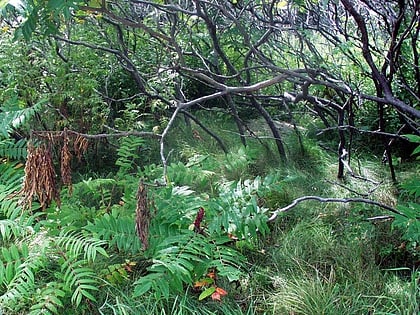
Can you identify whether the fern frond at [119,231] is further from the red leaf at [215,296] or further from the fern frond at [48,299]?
the red leaf at [215,296]

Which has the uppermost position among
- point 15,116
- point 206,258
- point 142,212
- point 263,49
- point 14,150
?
point 263,49

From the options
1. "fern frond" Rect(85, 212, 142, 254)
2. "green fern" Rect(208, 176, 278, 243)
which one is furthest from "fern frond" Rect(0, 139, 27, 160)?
"green fern" Rect(208, 176, 278, 243)

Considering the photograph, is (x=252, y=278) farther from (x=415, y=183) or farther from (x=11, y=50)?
(x=11, y=50)

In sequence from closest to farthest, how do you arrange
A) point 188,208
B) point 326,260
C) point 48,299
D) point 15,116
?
point 48,299
point 188,208
point 326,260
point 15,116

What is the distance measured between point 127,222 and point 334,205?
4.41 ft

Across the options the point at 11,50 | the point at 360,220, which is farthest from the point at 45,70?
the point at 360,220

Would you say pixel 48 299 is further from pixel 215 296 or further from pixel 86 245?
pixel 215 296

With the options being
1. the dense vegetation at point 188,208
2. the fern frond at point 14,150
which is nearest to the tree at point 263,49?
the dense vegetation at point 188,208

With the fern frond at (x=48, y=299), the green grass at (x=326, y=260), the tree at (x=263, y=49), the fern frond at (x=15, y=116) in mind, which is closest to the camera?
the fern frond at (x=48, y=299)

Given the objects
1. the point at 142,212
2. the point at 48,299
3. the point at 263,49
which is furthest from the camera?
the point at 263,49

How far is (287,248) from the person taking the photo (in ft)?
7.25

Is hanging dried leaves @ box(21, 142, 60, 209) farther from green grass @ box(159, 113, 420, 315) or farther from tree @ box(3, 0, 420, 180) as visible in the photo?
green grass @ box(159, 113, 420, 315)

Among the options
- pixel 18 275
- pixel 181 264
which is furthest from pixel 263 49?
pixel 18 275

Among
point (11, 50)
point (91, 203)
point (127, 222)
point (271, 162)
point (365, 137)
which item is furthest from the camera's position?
point (365, 137)
